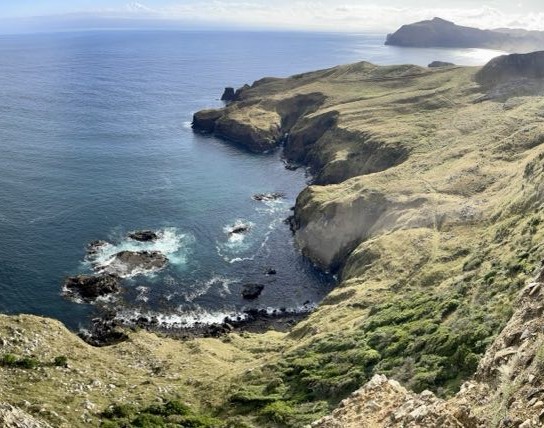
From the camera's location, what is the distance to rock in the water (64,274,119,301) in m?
82.4

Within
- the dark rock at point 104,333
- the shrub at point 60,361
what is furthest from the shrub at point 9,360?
the dark rock at point 104,333

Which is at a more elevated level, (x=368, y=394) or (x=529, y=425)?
(x=529, y=425)

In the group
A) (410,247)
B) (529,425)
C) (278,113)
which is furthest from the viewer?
(278,113)

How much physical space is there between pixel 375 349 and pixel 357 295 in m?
21.2

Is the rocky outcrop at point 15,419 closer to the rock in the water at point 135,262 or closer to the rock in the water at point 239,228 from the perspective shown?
the rock in the water at point 135,262

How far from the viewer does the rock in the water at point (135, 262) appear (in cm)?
8931

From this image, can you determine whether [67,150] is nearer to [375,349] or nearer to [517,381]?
[375,349]

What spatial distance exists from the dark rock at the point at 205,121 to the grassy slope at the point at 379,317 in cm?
7634

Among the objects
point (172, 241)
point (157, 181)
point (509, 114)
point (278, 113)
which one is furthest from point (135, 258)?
point (278, 113)

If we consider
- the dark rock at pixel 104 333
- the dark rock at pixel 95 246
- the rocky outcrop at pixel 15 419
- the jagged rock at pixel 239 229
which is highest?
the rocky outcrop at pixel 15 419

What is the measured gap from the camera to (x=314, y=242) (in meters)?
96.9

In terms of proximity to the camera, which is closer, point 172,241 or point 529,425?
point 529,425

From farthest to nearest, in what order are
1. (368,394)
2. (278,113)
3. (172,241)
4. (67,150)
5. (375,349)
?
(278,113) → (67,150) → (172,241) → (375,349) → (368,394)

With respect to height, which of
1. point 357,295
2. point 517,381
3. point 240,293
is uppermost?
point 517,381
